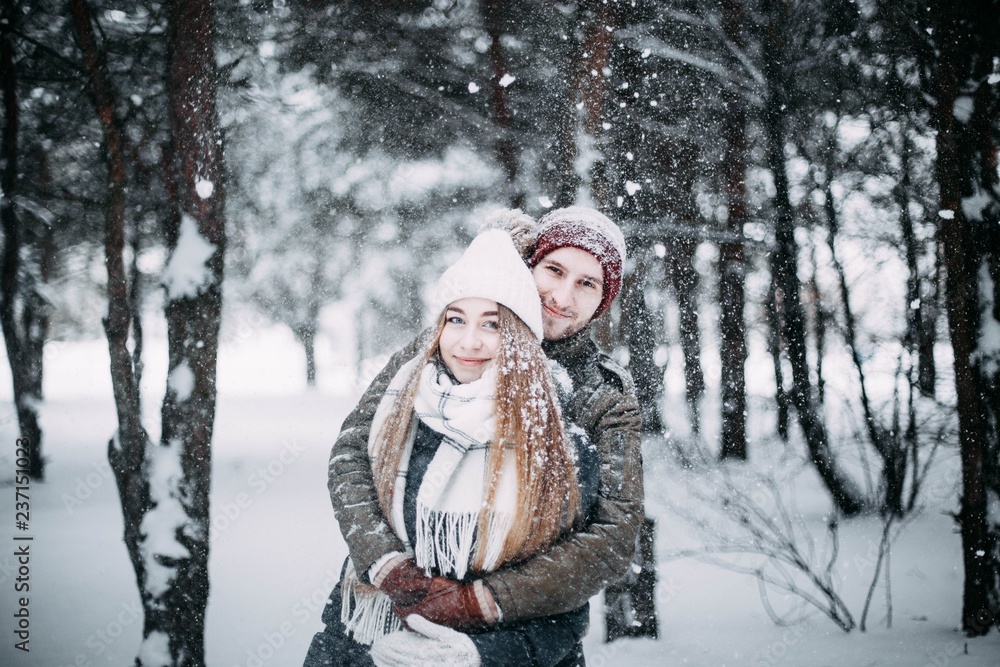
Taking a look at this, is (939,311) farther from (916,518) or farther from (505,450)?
(505,450)

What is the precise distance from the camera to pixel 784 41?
3.49 meters

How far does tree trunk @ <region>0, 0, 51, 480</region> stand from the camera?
2.90m

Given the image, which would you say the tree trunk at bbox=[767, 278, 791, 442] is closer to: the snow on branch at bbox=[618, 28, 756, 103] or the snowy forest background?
the snowy forest background

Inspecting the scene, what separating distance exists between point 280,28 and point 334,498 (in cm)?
291

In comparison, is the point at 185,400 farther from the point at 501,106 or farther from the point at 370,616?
the point at 501,106

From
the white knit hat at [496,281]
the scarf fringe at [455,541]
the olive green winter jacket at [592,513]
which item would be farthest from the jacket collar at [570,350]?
the scarf fringe at [455,541]

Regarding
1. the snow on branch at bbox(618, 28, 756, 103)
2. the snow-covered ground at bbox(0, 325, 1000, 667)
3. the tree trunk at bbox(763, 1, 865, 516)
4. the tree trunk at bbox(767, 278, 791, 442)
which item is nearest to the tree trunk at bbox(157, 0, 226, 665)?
the snow-covered ground at bbox(0, 325, 1000, 667)

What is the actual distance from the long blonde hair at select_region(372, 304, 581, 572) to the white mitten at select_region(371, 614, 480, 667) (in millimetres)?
174

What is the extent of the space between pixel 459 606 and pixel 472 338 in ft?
2.25

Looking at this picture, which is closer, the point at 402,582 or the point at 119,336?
the point at 402,582

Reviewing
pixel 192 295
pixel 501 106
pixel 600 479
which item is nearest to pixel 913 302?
pixel 501 106

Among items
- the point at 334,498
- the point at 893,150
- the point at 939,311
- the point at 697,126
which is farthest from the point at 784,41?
the point at 334,498

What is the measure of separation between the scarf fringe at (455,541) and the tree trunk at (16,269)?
285 centimetres

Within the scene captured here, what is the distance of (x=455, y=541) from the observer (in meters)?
1.45
